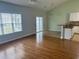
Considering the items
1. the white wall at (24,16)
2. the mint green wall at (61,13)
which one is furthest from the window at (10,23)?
the mint green wall at (61,13)

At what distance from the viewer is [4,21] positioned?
554cm

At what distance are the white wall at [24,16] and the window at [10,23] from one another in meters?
0.24

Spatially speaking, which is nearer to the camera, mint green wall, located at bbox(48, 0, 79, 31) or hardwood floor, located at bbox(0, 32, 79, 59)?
hardwood floor, located at bbox(0, 32, 79, 59)

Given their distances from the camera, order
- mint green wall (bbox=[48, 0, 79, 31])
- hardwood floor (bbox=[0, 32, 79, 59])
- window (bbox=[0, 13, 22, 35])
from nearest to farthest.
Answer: hardwood floor (bbox=[0, 32, 79, 59]) → window (bbox=[0, 13, 22, 35]) → mint green wall (bbox=[48, 0, 79, 31])

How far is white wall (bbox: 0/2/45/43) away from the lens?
17.8ft

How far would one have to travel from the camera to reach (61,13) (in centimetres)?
976

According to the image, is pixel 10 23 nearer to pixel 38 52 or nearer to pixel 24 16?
pixel 24 16

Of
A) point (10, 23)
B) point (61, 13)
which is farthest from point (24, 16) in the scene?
point (61, 13)

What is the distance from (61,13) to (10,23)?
220 inches

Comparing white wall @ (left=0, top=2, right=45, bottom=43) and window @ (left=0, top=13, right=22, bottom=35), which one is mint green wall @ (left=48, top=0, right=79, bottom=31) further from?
window @ (left=0, top=13, right=22, bottom=35)

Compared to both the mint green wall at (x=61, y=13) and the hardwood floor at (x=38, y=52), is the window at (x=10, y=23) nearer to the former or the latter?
the hardwood floor at (x=38, y=52)

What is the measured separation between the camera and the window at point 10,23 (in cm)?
538

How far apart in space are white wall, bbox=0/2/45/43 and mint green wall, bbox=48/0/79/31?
1.54 metres

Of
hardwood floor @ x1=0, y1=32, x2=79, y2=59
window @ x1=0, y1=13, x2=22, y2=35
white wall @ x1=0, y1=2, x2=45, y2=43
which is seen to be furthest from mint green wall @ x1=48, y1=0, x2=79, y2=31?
hardwood floor @ x1=0, y1=32, x2=79, y2=59
